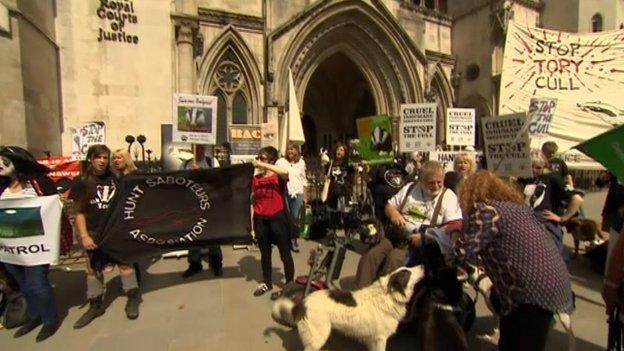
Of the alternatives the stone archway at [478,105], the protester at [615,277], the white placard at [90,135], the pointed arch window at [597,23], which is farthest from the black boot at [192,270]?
the pointed arch window at [597,23]

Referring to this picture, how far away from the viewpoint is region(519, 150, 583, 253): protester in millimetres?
4309

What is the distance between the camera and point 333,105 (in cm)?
2458

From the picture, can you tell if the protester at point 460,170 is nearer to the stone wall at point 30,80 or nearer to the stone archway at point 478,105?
the stone wall at point 30,80

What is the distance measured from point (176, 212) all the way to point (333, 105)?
20.6 m

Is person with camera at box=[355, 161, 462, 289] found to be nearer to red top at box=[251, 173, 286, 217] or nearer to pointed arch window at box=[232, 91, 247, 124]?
red top at box=[251, 173, 286, 217]

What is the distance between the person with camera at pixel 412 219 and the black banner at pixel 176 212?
1.81 meters

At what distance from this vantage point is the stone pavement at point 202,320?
3609mm

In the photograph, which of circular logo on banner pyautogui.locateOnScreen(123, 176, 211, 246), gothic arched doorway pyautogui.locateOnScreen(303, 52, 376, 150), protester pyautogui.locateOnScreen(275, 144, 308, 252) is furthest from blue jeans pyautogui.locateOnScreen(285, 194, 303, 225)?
gothic arched doorway pyautogui.locateOnScreen(303, 52, 376, 150)

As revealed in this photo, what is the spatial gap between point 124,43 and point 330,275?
1168 cm

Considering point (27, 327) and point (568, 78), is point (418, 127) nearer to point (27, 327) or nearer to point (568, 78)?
point (568, 78)

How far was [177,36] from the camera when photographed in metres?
13.1

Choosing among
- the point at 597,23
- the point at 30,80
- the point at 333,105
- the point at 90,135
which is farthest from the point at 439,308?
the point at 597,23

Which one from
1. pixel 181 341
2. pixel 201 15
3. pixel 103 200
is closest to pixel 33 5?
pixel 201 15

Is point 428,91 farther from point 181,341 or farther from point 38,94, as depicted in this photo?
point 181,341
